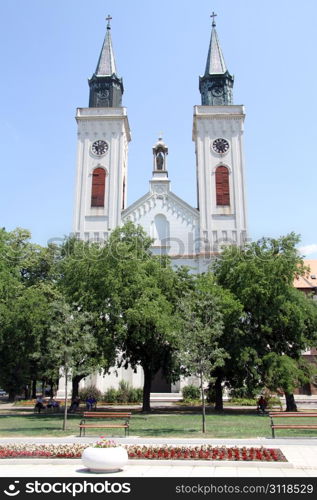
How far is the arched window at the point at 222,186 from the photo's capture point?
153 feet

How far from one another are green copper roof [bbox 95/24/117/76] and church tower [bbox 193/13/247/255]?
11479 millimetres

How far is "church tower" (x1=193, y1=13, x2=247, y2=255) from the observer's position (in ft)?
150

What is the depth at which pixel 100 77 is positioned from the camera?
51.1m

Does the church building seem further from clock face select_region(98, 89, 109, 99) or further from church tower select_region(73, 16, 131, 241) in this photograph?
clock face select_region(98, 89, 109, 99)

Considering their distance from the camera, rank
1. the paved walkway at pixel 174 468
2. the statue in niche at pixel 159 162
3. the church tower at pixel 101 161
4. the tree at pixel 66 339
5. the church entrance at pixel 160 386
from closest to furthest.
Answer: the paved walkway at pixel 174 468
the tree at pixel 66 339
the church entrance at pixel 160 386
the church tower at pixel 101 161
the statue in niche at pixel 159 162

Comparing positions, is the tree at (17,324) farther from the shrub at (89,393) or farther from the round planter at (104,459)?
the round planter at (104,459)

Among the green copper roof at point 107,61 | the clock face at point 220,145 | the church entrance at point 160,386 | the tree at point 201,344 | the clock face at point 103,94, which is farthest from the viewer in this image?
the green copper roof at point 107,61

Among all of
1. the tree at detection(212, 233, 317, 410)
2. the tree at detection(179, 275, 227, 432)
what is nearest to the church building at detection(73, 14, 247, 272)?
the tree at detection(212, 233, 317, 410)

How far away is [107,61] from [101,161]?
14.0 m

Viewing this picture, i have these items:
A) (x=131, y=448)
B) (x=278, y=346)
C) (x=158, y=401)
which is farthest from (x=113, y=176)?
(x=131, y=448)

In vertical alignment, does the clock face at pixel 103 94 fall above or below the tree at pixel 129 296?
above

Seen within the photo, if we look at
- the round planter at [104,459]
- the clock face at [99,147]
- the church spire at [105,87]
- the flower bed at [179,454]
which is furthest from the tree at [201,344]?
the church spire at [105,87]
